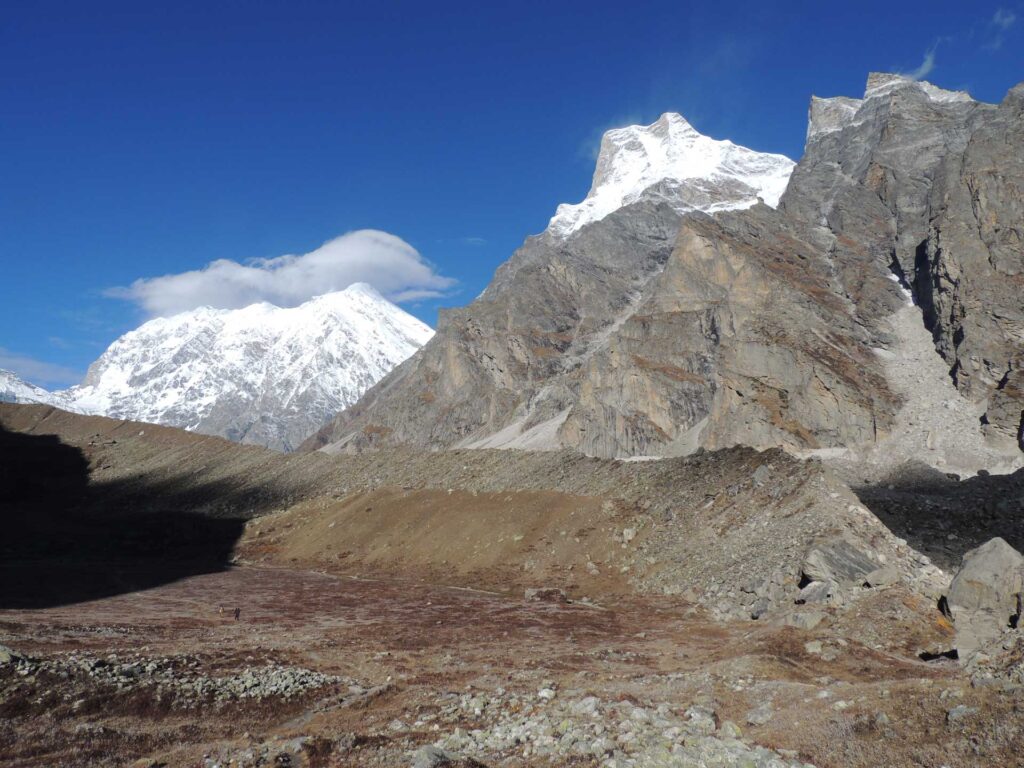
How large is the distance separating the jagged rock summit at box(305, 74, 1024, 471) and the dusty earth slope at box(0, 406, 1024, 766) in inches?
1999

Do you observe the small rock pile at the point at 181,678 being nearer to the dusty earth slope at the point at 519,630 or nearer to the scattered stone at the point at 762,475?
the dusty earth slope at the point at 519,630

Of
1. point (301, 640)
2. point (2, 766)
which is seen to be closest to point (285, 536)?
point (301, 640)

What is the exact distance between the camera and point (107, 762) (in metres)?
12.7

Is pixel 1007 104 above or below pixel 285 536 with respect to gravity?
above

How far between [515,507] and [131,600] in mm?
25664

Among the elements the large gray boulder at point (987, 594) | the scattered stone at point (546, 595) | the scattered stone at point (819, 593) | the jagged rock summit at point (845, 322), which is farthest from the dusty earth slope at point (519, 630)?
the jagged rock summit at point (845, 322)

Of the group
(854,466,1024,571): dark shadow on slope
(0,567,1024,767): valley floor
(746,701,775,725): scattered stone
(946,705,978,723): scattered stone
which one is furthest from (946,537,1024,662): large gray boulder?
(854,466,1024,571): dark shadow on slope

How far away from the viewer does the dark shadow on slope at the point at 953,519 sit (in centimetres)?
3638

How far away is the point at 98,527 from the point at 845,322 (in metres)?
126

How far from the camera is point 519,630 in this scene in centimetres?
2722

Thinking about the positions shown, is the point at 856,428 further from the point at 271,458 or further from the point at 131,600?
the point at 131,600

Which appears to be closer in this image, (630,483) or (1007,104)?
(630,483)

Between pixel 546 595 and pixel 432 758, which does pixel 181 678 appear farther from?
pixel 546 595

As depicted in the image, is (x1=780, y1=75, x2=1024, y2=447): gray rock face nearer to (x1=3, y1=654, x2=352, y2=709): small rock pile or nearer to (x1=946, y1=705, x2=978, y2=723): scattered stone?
(x1=946, y1=705, x2=978, y2=723): scattered stone
